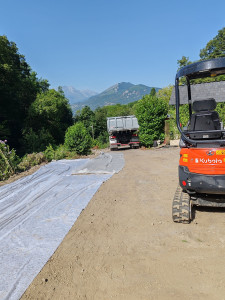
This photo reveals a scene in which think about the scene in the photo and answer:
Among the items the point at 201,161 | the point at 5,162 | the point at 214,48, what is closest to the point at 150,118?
the point at 5,162

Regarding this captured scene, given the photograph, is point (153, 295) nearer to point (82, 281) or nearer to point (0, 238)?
point (82, 281)

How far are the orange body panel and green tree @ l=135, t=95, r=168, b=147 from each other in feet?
44.9

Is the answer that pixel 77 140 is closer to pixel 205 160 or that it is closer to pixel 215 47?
pixel 205 160

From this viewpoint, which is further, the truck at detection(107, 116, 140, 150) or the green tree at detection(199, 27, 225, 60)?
the green tree at detection(199, 27, 225, 60)

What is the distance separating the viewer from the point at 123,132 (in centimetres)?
→ 1853

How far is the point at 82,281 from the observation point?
2840 mm

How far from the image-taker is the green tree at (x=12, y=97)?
2311 centimetres

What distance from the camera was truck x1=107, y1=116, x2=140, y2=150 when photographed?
17938 millimetres

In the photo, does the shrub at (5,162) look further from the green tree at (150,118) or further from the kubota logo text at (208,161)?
the green tree at (150,118)

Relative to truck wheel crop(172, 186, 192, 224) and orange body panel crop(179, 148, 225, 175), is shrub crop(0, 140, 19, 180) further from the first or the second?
orange body panel crop(179, 148, 225, 175)

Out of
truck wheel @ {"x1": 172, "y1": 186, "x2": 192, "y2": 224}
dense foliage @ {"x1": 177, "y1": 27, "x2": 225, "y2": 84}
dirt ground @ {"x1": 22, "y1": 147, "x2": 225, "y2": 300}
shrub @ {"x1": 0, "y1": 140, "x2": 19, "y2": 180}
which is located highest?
dense foliage @ {"x1": 177, "y1": 27, "x2": 225, "y2": 84}

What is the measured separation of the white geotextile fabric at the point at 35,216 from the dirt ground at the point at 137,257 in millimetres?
183

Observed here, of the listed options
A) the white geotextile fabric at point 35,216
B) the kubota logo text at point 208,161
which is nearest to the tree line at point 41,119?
the white geotextile fabric at point 35,216

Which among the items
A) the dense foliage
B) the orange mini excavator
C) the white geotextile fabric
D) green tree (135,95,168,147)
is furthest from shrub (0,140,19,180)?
the dense foliage
